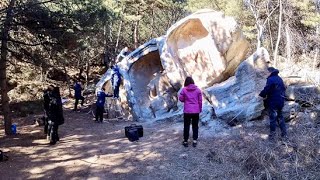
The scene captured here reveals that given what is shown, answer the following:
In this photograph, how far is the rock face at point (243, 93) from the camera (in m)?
9.88

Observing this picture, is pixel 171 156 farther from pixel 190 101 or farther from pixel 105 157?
pixel 105 157

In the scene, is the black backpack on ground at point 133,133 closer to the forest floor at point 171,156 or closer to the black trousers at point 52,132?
the forest floor at point 171,156

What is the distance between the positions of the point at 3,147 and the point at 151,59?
26.8 feet

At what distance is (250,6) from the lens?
2541cm

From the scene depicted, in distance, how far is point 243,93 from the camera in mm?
10680

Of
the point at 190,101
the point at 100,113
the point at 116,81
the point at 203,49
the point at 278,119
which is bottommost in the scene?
the point at 278,119

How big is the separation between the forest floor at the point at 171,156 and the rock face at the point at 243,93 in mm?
474

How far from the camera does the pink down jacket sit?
793 cm

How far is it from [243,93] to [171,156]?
395cm

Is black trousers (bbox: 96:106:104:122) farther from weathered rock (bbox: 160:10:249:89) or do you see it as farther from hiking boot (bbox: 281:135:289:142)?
hiking boot (bbox: 281:135:289:142)

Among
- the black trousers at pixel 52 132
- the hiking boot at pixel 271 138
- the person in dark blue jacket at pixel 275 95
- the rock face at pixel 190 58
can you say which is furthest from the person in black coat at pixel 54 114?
the hiking boot at pixel 271 138

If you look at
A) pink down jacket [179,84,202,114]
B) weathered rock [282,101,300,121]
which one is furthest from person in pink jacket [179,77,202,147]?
weathered rock [282,101,300,121]

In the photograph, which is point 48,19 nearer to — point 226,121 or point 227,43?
point 226,121

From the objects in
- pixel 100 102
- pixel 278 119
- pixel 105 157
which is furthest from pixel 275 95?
pixel 100 102
